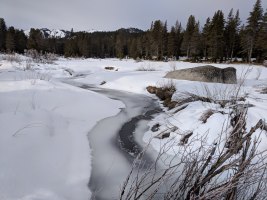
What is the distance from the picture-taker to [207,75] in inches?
374

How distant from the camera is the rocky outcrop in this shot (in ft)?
31.0

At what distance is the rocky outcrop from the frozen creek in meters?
3.92

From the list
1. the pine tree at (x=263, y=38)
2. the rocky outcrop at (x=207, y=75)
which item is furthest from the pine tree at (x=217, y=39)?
the rocky outcrop at (x=207, y=75)

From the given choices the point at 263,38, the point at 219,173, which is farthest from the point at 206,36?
the point at 219,173

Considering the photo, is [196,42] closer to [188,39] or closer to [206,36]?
[206,36]

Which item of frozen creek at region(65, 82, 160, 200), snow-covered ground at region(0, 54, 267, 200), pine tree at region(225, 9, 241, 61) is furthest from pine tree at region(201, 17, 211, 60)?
snow-covered ground at region(0, 54, 267, 200)

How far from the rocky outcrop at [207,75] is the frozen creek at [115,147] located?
12.9 feet

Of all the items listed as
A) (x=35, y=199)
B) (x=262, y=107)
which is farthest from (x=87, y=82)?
(x=35, y=199)

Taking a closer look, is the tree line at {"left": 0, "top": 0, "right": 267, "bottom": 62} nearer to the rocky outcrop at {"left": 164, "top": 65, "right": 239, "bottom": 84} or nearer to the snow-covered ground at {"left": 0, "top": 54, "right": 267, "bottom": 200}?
the rocky outcrop at {"left": 164, "top": 65, "right": 239, "bottom": 84}

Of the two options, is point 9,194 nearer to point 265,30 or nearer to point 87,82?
point 87,82

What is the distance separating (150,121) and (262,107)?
2.32 metres

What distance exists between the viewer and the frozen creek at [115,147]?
268 cm

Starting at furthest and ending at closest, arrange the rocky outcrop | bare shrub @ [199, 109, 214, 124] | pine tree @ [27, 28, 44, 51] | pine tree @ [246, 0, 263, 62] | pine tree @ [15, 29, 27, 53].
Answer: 1. pine tree @ [15, 29, 27, 53]
2. pine tree @ [27, 28, 44, 51]
3. pine tree @ [246, 0, 263, 62]
4. the rocky outcrop
5. bare shrub @ [199, 109, 214, 124]

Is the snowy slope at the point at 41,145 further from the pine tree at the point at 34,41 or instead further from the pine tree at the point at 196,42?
the pine tree at the point at 34,41
